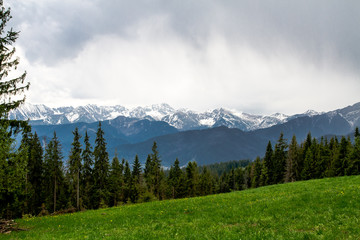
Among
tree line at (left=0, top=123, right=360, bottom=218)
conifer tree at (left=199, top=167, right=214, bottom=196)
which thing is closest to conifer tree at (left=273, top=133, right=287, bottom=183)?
tree line at (left=0, top=123, right=360, bottom=218)

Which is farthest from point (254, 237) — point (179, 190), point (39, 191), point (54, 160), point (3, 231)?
point (179, 190)

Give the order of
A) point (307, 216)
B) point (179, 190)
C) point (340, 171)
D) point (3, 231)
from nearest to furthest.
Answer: point (307, 216) → point (3, 231) → point (340, 171) → point (179, 190)

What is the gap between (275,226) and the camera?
12.0 metres

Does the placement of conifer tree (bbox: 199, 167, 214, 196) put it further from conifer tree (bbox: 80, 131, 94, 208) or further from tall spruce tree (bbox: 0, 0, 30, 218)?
tall spruce tree (bbox: 0, 0, 30, 218)

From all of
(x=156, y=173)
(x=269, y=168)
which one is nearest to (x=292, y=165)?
(x=269, y=168)

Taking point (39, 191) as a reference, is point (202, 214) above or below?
above

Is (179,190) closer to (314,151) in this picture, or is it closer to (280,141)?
(280,141)

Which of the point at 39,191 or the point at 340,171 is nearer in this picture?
the point at 39,191

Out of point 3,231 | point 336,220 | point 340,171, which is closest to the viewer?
point 336,220

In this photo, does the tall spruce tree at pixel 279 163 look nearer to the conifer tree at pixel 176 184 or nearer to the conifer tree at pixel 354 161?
the conifer tree at pixel 354 161

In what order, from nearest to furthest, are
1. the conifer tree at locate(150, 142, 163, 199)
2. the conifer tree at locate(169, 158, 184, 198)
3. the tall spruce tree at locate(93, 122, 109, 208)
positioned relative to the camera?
the tall spruce tree at locate(93, 122, 109, 208) < the conifer tree at locate(150, 142, 163, 199) < the conifer tree at locate(169, 158, 184, 198)

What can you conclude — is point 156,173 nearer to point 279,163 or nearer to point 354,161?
point 279,163

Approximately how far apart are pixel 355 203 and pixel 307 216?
3723 millimetres

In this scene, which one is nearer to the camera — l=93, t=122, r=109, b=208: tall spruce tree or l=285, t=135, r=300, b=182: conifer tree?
l=93, t=122, r=109, b=208: tall spruce tree
